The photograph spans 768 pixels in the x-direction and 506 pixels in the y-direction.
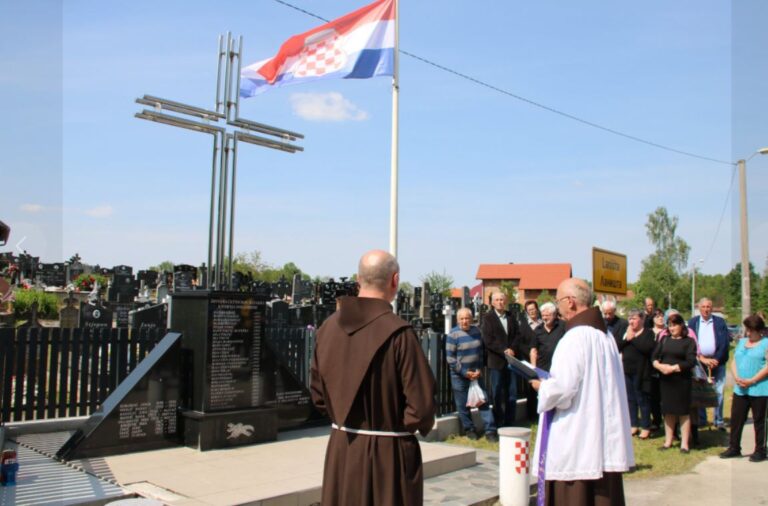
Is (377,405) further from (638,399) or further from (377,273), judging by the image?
(638,399)

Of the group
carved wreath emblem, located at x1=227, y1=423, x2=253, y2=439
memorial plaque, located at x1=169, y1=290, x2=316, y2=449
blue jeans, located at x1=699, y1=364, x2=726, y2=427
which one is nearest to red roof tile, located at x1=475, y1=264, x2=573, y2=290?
blue jeans, located at x1=699, y1=364, x2=726, y2=427

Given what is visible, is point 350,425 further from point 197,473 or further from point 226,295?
point 226,295

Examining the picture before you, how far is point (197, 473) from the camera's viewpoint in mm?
Answer: 6934

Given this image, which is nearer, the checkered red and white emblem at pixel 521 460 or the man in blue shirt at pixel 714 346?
the checkered red and white emblem at pixel 521 460

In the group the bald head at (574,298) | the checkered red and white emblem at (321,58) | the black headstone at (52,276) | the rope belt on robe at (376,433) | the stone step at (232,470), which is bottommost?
the stone step at (232,470)

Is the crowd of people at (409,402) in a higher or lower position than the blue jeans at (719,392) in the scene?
higher

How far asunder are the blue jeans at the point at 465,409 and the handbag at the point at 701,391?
2998 millimetres

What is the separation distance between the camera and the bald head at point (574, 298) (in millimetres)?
4465

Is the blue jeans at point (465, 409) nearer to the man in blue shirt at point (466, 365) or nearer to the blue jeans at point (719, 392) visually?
the man in blue shirt at point (466, 365)

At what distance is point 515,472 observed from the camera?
6887 millimetres

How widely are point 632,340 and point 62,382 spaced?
849cm

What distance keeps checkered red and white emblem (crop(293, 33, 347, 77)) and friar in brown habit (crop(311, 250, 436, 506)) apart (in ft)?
29.7

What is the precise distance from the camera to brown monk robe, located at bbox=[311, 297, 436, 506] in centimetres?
352

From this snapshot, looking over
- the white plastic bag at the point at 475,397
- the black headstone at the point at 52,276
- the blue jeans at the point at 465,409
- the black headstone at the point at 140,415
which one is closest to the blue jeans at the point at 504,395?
the blue jeans at the point at 465,409
